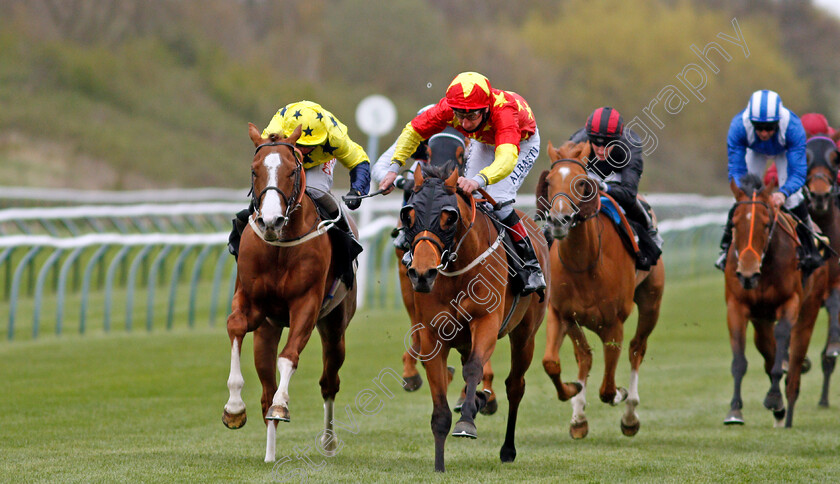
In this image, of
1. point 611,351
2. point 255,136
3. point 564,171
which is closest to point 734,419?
point 611,351

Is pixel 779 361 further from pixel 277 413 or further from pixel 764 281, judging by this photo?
pixel 277 413

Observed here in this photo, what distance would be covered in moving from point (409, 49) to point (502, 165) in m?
31.7

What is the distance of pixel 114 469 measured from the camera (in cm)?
587

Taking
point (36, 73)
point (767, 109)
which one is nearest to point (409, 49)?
point (36, 73)

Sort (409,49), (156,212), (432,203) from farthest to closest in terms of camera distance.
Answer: (409,49), (156,212), (432,203)

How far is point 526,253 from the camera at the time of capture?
22.0 ft

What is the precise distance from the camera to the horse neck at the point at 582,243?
7500 mm

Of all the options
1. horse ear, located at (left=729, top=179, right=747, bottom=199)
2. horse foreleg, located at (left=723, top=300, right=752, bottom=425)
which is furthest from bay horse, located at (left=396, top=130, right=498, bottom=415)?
horse ear, located at (left=729, top=179, right=747, bottom=199)

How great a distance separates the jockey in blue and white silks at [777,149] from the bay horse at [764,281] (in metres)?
0.15

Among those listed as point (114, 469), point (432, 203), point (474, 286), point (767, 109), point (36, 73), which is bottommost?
point (114, 469)

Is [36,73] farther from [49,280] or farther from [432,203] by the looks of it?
[432,203]

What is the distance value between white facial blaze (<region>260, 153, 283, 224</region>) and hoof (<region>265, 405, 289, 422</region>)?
96 centimetres

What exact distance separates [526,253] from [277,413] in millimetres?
1730

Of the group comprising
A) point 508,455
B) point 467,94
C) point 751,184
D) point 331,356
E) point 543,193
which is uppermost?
point 467,94
